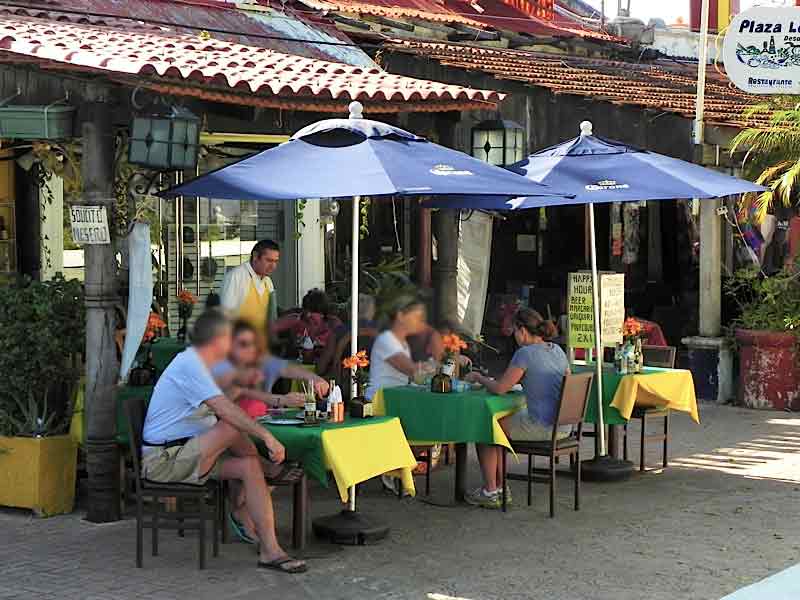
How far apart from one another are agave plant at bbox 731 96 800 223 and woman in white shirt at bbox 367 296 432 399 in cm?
500

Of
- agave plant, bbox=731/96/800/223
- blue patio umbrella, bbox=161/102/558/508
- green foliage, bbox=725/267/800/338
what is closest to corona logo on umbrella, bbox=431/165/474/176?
blue patio umbrella, bbox=161/102/558/508

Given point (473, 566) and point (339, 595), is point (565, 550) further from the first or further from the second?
point (339, 595)

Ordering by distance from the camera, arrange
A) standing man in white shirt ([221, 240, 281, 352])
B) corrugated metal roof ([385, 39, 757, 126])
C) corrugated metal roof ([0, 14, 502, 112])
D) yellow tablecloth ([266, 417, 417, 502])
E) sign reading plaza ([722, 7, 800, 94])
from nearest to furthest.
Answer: yellow tablecloth ([266, 417, 417, 502])
corrugated metal roof ([0, 14, 502, 112])
standing man in white shirt ([221, 240, 281, 352])
sign reading plaza ([722, 7, 800, 94])
corrugated metal roof ([385, 39, 757, 126])

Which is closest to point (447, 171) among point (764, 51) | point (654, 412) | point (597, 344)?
point (597, 344)

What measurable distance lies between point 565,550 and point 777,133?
21.7 feet

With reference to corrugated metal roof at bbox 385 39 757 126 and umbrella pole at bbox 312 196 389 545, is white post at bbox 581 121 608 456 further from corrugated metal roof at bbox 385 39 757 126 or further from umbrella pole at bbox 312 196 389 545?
corrugated metal roof at bbox 385 39 757 126

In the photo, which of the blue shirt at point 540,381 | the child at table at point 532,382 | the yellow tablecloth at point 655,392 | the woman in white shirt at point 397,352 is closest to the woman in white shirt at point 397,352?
the woman in white shirt at point 397,352

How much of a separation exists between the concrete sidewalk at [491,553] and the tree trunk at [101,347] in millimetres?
227

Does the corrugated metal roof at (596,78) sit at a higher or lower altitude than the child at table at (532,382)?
higher

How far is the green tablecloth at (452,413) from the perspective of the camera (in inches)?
340

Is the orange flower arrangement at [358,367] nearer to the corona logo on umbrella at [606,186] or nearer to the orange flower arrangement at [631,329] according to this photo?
the corona logo on umbrella at [606,186]

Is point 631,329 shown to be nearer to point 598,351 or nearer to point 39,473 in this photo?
point 598,351

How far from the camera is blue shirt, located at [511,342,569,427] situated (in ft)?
28.9

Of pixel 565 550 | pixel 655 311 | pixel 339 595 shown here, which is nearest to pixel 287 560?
pixel 339 595
